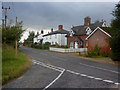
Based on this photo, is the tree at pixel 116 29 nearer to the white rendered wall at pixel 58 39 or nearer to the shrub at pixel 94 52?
the shrub at pixel 94 52

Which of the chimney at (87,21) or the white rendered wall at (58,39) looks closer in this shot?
the chimney at (87,21)

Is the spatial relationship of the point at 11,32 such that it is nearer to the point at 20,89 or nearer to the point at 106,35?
the point at 20,89

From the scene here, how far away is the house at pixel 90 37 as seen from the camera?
79.6 ft

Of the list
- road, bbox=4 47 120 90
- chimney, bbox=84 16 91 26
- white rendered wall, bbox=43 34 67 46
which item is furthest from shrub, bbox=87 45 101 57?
white rendered wall, bbox=43 34 67 46

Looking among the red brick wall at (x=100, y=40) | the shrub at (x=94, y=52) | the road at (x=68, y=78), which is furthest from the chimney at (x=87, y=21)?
the road at (x=68, y=78)

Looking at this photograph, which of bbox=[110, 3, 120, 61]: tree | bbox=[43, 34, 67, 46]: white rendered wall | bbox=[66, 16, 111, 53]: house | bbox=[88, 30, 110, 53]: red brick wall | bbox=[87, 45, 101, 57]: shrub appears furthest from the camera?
bbox=[43, 34, 67, 46]: white rendered wall

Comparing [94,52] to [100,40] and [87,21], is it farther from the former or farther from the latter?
[87,21]

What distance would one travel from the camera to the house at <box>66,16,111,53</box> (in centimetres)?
2426

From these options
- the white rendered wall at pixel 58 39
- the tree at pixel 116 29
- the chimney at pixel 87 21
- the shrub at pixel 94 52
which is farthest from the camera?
the white rendered wall at pixel 58 39

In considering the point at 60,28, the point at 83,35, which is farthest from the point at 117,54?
the point at 60,28

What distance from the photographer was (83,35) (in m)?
36.8

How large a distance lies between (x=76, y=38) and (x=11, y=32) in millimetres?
22271

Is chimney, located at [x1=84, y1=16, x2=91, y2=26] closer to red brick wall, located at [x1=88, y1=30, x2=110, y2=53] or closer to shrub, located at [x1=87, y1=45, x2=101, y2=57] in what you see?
red brick wall, located at [x1=88, y1=30, x2=110, y2=53]

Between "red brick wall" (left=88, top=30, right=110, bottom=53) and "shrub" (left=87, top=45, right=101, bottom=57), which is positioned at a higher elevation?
"red brick wall" (left=88, top=30, right=110, bottom=53)
